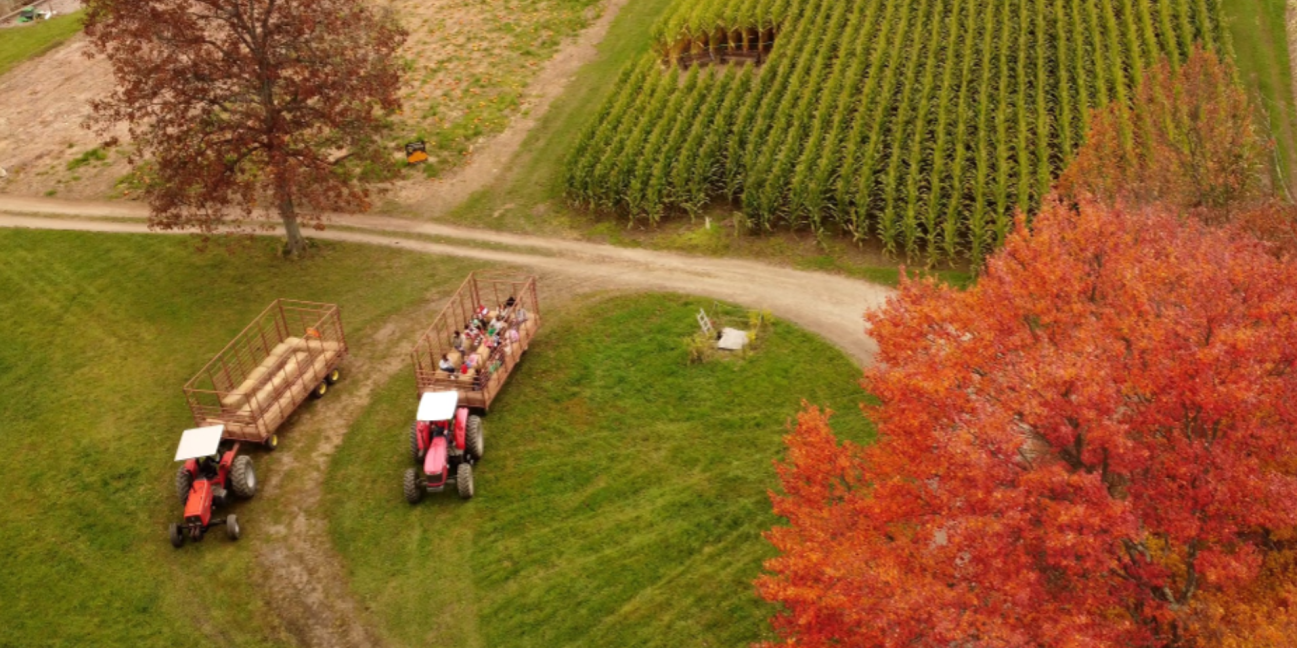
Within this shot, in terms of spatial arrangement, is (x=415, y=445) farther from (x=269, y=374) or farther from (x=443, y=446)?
(x=269, y=374)

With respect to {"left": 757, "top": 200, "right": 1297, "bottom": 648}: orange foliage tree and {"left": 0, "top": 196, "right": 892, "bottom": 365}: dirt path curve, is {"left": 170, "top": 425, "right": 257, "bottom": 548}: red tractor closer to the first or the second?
{"left": 0, "top": 196, "right": 892, "bottom": 365}: dirt path curve

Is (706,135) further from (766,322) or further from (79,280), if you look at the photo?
(79,280)

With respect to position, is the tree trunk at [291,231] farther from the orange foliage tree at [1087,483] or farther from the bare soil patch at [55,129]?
the orange foliage tree at [1087,483]

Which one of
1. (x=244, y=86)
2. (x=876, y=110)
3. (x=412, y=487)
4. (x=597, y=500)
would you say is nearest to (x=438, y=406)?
(x=412, y=487)

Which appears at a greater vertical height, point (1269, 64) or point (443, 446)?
point (1269, 64)

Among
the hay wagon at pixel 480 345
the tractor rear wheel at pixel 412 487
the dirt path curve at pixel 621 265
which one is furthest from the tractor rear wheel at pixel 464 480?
the dirt path curve at pixel 621 265

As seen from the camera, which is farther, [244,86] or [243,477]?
[244,86]
